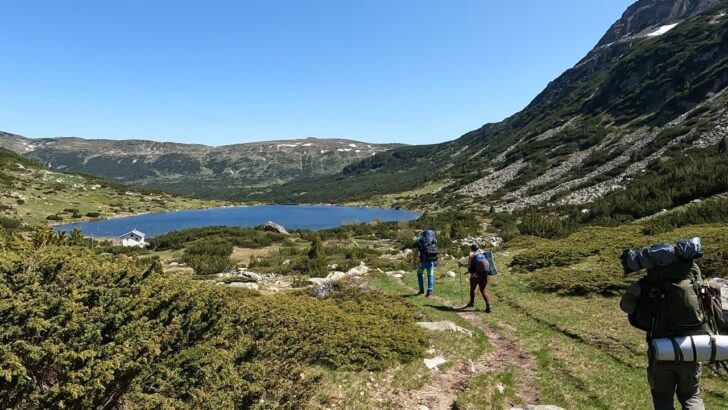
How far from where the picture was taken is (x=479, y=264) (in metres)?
13.8

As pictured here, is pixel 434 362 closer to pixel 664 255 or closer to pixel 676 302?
pixel 676 302

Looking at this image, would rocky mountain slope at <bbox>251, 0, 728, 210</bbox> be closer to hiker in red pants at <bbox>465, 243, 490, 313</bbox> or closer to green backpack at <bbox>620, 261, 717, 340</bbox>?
hiker in red pants at <bbox>465, 243, 490, 313</bbox>

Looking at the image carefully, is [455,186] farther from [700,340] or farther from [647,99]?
[700,340]

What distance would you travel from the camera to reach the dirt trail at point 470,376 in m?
7.55

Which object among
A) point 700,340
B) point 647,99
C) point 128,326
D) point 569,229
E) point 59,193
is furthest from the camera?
point 647,99

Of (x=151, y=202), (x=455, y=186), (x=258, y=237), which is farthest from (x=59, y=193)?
(x=455, y=186)

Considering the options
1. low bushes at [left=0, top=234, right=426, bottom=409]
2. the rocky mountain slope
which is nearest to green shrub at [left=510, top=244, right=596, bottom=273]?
low bushes at [left=0, top=234, right=426, bottom=409]

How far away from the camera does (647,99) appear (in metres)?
98.6

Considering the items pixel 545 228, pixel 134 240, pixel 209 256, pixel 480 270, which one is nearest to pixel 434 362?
pixel 480 270

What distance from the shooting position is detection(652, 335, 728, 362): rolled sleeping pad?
504cm

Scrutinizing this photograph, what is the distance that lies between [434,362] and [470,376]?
2.79ft

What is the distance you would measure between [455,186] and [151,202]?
282ft

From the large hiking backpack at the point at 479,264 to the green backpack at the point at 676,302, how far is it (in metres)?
8.13

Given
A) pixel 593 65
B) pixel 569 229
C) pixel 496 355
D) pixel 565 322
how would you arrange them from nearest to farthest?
pixel 496 355
pixel 565 322
pixel 569 229
pixel 593 65
